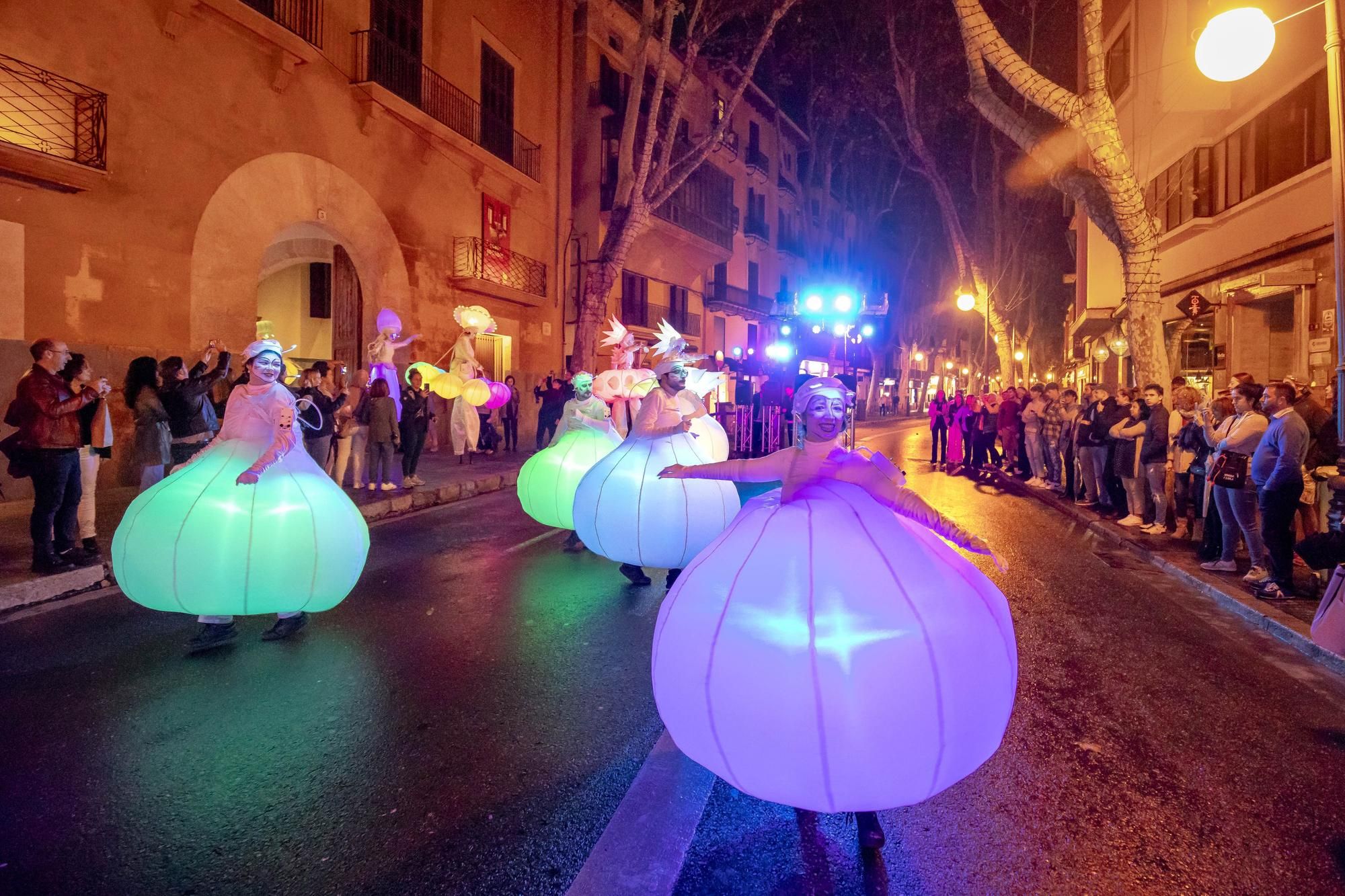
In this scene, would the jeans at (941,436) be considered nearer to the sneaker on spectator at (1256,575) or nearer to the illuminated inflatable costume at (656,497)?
the sneaker on spectator at (1256,575)

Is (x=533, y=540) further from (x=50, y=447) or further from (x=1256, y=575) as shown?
(x=1256, y=575)

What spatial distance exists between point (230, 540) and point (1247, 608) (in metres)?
7.28

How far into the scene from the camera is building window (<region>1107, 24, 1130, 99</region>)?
18.9 m

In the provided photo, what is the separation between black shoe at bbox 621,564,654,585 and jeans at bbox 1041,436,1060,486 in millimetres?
10250

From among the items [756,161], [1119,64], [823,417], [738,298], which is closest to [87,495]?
[823,417]

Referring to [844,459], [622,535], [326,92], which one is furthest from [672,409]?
[326,92]

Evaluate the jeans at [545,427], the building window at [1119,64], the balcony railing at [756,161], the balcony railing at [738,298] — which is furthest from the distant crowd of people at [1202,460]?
the balcony railing at [756,161]

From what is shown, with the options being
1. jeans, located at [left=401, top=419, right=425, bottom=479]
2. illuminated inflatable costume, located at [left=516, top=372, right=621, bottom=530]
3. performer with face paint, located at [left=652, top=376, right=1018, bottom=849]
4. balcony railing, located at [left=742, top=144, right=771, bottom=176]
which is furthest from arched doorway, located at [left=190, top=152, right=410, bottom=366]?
balcony railing, located at [left=742, top=144, right=771, bottom=176]

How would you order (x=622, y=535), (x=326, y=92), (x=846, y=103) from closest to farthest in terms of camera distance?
(x=622, y=535), (x=326, y=92), (x=846, y=103)

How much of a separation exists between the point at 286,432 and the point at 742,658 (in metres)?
3.50

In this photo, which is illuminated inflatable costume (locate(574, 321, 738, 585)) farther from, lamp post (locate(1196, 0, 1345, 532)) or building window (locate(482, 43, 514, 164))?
building window (locate(482, 43, 514, 164))

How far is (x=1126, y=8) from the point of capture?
62.1 feet

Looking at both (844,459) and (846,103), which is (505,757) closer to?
(844,459)

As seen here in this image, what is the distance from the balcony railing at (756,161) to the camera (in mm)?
38156
